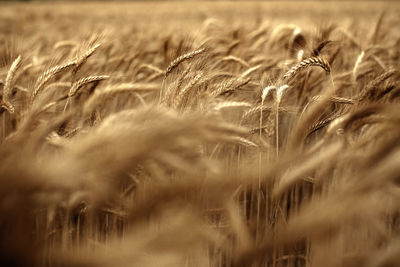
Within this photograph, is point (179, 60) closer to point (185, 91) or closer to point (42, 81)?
point (185, 91)

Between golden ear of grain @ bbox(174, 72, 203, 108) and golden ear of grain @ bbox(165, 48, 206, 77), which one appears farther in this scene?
golden ear of grain @ bbox(165, 48, 206, 77)

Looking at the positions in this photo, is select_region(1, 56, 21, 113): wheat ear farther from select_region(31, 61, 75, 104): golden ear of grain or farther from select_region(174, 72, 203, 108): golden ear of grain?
select_region(174, 72, 203, 108): golden ear of grain

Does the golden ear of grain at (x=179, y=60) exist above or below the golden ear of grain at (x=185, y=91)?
above

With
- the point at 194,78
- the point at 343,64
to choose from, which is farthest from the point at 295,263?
the point at 343,64

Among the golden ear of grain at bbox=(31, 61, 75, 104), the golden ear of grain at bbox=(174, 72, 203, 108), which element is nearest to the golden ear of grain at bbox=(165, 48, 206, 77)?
the golden ear of grain at bbox=(174, 72, 203, 108)

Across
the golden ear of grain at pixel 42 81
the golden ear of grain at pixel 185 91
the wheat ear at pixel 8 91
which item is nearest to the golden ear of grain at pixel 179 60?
the golden ear of grain at pixel 185 91

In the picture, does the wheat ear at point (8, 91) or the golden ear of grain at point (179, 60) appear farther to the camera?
the golden ear of grain at point (179, 60)

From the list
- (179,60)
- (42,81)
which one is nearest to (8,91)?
(42,81)

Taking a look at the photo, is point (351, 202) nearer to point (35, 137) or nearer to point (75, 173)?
point (75, 173)

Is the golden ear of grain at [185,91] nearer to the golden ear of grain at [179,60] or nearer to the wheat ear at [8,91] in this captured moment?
the golden ear of grain at [179,60]

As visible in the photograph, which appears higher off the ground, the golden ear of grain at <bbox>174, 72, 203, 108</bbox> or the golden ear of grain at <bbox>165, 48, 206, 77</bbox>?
the golden ear of grain at <bbox>165, 48, 206, 77</bbox>

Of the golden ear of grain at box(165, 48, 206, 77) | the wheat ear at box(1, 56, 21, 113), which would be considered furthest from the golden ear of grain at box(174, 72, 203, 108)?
the wheat ear at box(1, 56, 21, 113)

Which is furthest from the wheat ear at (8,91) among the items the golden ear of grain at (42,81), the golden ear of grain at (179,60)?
the golden ear of grain at (179,60)

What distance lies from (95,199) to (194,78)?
708 mm
